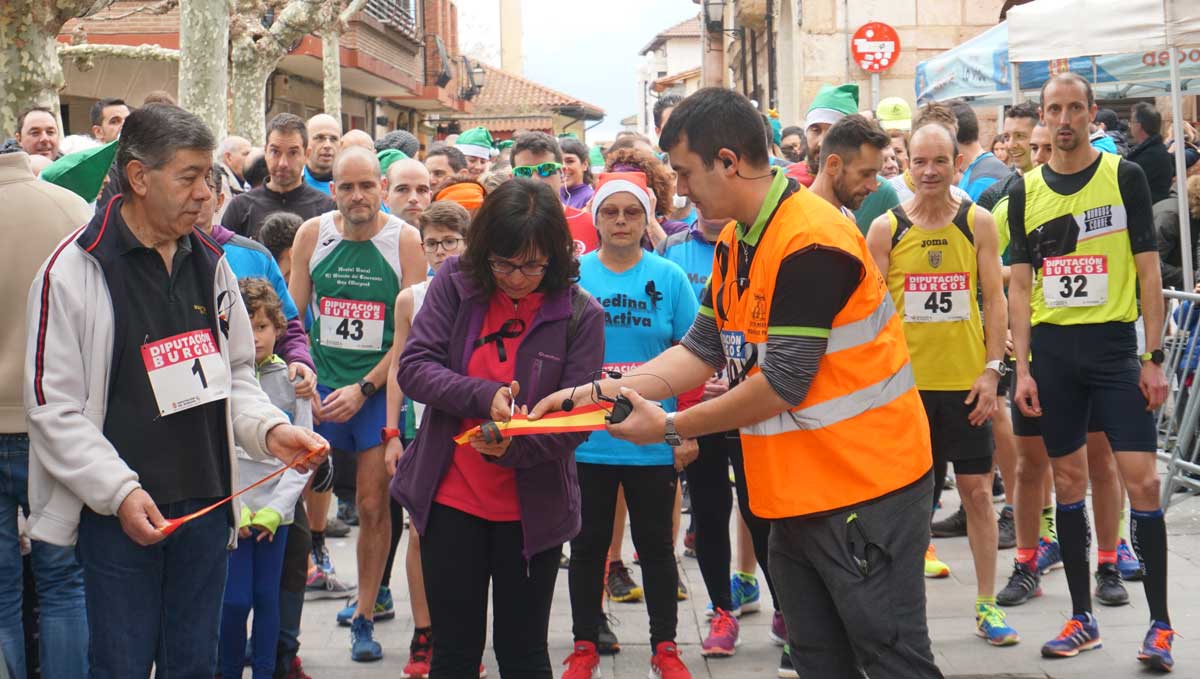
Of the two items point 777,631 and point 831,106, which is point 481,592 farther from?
point 831,106

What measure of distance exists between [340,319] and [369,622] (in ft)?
4.51

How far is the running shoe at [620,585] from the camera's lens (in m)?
7.09

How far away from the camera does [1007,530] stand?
7988mm

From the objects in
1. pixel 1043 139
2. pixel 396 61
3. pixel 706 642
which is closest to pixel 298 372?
pixel 706 642

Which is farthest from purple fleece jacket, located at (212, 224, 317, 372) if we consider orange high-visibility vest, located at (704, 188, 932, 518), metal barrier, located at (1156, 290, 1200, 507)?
metal barrier, located at (1156, 290, 1200, 507)

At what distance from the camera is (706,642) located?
6.15 meters

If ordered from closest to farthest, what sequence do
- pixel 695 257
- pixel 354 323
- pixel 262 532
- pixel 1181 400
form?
pixel 262 532
pixel 354 323
pixel 695 257
pixel 1181 400

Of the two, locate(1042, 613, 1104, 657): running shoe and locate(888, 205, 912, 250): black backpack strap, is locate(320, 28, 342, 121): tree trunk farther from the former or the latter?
locate(1042, 613, 1104, 657): running shoe

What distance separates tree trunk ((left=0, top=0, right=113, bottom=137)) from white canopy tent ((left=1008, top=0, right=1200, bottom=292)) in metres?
8.14

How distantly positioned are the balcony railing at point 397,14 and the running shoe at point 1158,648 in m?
27.7

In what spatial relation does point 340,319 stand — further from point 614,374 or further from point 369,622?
point 614,374

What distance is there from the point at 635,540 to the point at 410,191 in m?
2.80

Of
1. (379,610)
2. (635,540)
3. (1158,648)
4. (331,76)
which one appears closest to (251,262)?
(379,610)

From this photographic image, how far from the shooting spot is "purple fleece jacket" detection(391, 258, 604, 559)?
427 cm
